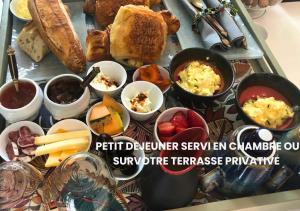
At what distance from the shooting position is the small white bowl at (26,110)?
840mm

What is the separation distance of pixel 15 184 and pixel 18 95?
297mm

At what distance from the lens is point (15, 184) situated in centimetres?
67

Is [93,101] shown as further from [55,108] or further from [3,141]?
[3,141]

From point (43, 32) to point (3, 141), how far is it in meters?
0.35

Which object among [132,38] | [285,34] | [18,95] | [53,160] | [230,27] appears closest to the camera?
[53,160]

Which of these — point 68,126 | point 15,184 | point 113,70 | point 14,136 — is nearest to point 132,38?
point 113,70

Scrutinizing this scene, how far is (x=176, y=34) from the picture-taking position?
1140mm

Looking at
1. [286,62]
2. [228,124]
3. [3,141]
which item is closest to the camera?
[3,141]

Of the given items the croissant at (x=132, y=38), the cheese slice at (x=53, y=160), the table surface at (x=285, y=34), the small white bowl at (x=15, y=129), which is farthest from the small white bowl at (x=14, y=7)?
the table surface at (x=285, y=34)

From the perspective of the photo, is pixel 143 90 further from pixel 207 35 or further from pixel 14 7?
pixel 14 7

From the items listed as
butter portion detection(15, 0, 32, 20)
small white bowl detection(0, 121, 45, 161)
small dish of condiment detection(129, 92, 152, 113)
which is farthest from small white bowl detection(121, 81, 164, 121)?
butter portion detection(15, 0, 32, 20)

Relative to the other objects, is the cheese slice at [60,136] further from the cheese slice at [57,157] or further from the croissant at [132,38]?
the croissant at [132,38]

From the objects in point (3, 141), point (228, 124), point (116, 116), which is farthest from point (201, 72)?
point (3, 141)

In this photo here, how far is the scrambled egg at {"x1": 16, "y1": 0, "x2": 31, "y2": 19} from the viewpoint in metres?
1.12
